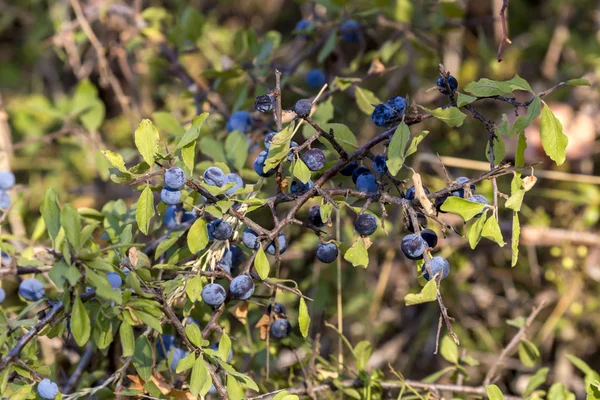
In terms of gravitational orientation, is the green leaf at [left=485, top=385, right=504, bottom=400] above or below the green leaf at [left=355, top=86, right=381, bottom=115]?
below

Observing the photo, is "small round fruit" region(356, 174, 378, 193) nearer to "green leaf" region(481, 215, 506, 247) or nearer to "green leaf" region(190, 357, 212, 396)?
"green leaf" region(481, 215, 506, 247)

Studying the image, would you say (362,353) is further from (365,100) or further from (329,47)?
(329,47)

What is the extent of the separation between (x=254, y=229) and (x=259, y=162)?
0.11m

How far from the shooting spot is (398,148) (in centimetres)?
88

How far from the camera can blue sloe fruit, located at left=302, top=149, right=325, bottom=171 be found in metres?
0.94

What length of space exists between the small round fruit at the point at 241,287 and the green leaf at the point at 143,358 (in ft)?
0.59

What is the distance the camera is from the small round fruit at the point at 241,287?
3.07 feet

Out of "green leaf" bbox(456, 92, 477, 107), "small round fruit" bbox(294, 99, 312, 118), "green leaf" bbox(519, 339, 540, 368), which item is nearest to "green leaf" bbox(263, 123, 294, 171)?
"small round fruit" bbox(294, 99, 312, 118)

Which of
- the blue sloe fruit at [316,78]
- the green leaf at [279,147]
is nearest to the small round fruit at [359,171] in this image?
the green leaf at [279,147]

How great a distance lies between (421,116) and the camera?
36.9 inches

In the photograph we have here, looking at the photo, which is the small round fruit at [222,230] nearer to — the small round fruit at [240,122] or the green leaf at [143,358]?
the green leaf at [143,358]

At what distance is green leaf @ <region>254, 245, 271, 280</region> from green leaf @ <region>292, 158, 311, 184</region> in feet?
0.39

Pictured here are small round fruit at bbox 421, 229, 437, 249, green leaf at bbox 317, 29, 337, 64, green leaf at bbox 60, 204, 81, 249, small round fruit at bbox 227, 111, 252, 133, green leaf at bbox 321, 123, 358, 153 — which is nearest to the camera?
A: green leaf at bbox 60, 204, 81, 249

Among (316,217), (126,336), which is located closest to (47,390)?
(126,336)
